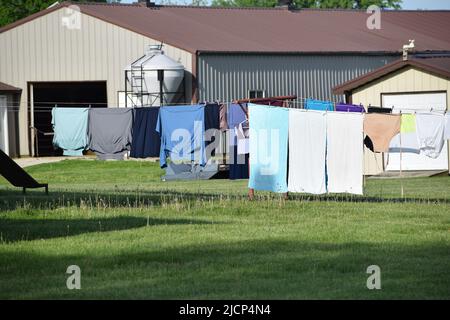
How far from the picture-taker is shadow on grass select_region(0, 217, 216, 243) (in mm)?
16984

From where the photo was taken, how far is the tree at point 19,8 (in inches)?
2685

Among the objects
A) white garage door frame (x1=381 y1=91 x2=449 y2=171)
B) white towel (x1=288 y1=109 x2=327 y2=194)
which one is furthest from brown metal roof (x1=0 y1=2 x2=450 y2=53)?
white towel (x1=288 y1=109 x2=327 y2=194)

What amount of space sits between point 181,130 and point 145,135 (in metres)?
1.60

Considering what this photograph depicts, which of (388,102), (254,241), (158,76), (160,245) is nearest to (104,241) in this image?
(160,245)

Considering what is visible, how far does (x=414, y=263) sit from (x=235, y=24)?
3782 cm

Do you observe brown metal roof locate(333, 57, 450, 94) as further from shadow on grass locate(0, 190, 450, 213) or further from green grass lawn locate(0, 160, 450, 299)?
shadow on grass locate(0, 190, 450, 213)

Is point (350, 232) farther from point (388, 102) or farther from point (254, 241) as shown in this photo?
point (388, 102)

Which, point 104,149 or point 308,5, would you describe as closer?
point 104,149

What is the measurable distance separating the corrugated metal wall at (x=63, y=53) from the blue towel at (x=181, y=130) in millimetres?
15777

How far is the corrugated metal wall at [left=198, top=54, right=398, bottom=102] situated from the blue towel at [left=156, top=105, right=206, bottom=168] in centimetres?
1452

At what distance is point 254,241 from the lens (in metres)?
15.9

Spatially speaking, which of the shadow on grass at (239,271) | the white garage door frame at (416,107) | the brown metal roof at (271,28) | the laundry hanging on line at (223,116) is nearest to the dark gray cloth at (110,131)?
the laundry hanging on line at (223,116)

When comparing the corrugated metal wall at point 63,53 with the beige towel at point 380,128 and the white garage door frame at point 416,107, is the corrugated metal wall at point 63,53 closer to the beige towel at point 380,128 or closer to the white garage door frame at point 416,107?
the white garage door frame at point 416,107

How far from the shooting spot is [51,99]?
4953 cm
